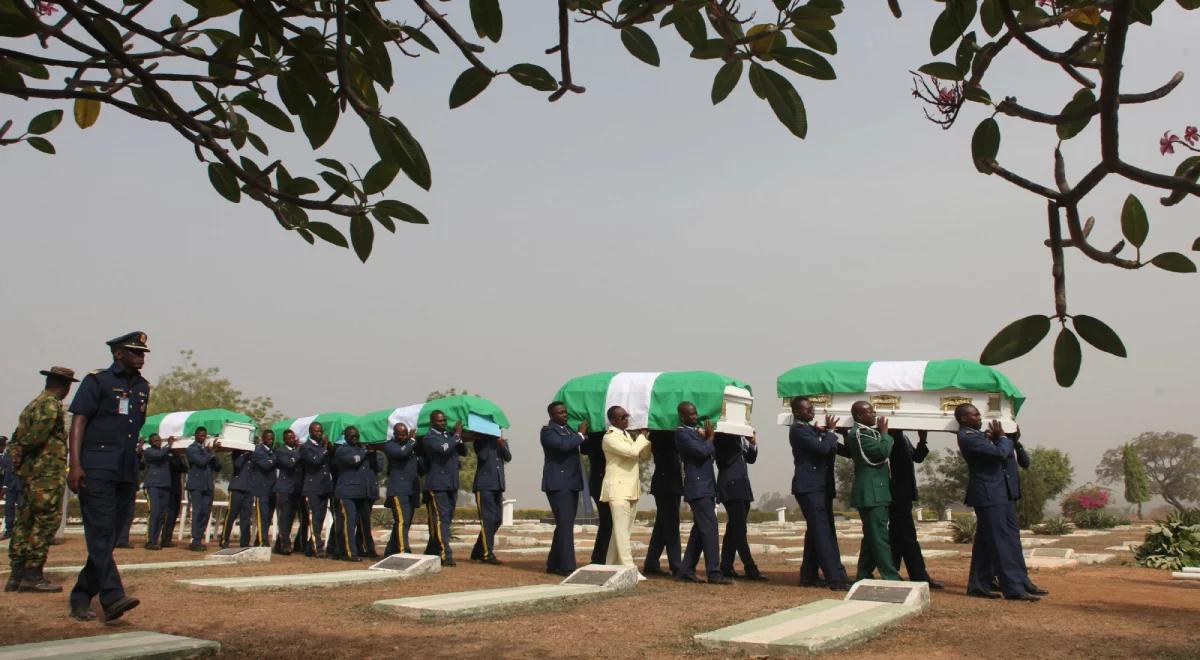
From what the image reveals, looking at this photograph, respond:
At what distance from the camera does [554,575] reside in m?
9.96

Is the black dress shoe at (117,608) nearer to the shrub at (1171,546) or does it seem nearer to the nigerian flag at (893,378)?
the nigerian flag at (893,378)

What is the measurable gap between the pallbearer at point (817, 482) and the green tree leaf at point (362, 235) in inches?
273

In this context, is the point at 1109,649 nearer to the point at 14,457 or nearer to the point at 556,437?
the point at 556,437

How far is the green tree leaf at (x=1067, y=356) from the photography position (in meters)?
1.82

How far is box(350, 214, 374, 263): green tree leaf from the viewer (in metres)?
2.66

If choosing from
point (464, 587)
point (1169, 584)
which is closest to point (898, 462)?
point (1169, 584)

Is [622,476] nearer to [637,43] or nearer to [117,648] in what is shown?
[117,648]

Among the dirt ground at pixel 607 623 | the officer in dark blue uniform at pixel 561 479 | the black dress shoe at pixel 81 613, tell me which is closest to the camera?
the dirt ground at pixel 607 623

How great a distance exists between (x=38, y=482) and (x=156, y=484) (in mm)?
6473

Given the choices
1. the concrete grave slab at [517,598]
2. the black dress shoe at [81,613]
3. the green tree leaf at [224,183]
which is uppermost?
the green tree leaf at [224,183]

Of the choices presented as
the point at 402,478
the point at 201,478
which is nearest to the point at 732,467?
the point at 402,478

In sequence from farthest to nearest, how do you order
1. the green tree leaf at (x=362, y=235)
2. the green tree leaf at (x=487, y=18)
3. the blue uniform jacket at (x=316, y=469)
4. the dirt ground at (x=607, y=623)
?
1. the blue uniform jacket at (x=316, y=469)
2. the dirt ground at (x=607, y=623)
3. the green tree leaf at (x=362, y=235)
4. the green tree leaf at (x=487, y=18)

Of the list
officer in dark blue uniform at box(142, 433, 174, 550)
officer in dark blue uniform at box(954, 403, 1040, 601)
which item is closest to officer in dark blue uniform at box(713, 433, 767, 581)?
officer in dark blue uniform at box(954, 403, 1040, 601)

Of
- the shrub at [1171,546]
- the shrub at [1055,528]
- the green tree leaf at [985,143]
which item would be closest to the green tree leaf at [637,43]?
the green tree leaf at [985,143]
